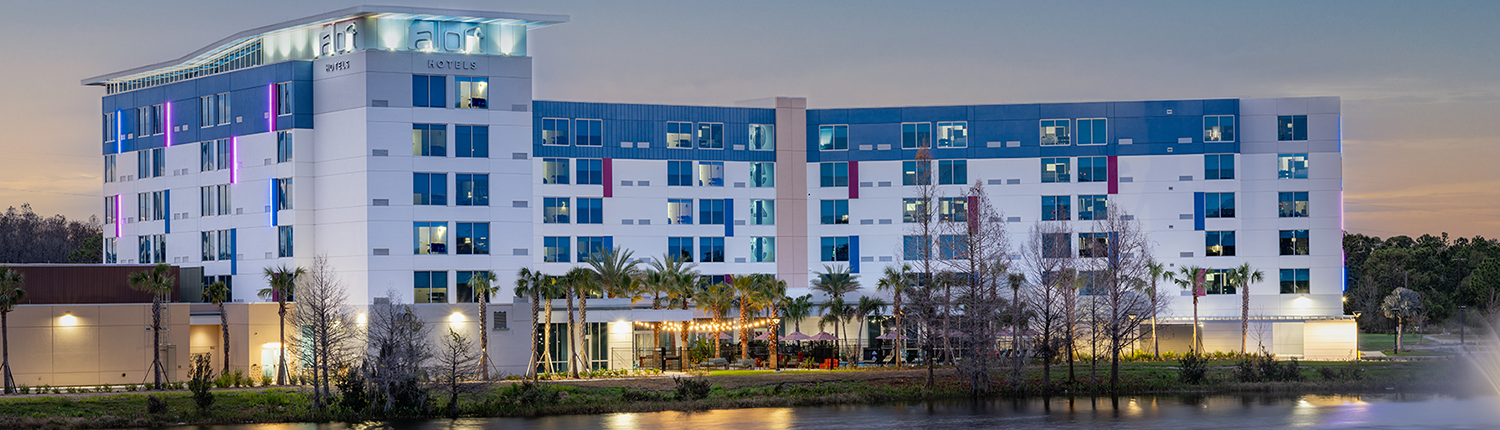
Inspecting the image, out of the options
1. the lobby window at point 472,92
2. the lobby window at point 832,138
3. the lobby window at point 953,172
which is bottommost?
the lobby window at point 953,172

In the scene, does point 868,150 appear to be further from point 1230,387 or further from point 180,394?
point 180,394

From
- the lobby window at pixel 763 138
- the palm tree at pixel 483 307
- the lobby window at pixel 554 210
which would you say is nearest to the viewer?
the palm tree at pixel 483 307

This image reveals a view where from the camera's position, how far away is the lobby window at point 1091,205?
82.6 metres

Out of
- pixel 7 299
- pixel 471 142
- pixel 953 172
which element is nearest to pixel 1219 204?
pixel 953 172

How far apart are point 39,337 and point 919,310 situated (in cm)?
3834

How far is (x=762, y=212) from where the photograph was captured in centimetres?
8431

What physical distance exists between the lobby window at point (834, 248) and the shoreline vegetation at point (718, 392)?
50.0ft

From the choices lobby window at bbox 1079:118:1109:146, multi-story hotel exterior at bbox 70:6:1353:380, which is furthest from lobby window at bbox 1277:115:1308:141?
lobby window at bbox 1079:118:1109:146

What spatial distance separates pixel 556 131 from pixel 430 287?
48.2 ft

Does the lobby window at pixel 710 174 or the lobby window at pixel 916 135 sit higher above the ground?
the lobby window at pixel 916 135

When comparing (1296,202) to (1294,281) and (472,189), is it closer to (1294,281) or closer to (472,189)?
(1294,281)

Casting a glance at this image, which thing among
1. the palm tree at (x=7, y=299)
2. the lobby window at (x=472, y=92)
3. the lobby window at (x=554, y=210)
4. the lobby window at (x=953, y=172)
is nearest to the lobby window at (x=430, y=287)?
the lobby window at (x=472, y=92)

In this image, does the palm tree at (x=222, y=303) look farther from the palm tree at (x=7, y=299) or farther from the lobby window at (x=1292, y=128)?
the lobby window at (x=1292, y=128)

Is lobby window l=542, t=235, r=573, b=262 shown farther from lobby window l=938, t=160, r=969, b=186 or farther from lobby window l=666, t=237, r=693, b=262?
lobby window l=938, t=160, r=969, b=186
